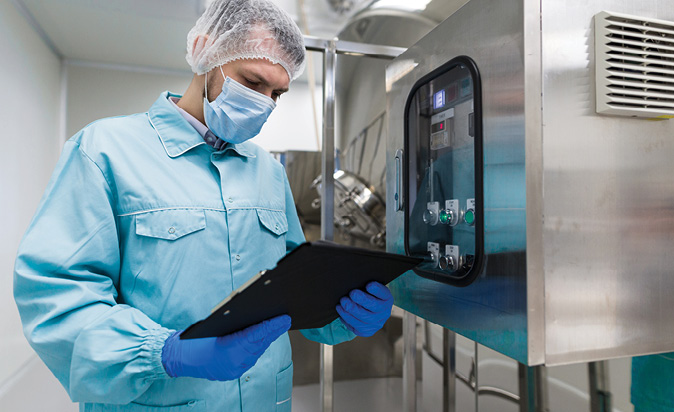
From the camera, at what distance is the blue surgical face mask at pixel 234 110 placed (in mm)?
917

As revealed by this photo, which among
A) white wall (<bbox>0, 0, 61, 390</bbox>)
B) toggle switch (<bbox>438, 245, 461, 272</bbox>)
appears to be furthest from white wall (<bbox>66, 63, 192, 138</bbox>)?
toggle switch (<bbox>438, 245, 461, 272</bbox>)

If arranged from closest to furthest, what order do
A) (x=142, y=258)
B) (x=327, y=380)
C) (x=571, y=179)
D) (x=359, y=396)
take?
(x=571, y=179)
(x=142, y=258)
(x=327, y=380)
(x=359, y=396)

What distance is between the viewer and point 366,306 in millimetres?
827

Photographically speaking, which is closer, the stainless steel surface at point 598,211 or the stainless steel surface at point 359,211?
the stainless steel surface at point 598,211

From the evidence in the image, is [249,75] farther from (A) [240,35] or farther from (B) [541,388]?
(B) [541,388]

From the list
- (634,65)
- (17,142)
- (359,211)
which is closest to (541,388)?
(359,211)

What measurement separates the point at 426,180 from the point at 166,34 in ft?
8.98

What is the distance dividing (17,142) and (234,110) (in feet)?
8.06

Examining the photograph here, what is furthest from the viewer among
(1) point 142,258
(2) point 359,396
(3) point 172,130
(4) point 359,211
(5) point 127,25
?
(5) point 127,25

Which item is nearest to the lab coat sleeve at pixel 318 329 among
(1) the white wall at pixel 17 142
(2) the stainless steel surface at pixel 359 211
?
(2) the stainless steel surface at pixel 359 211

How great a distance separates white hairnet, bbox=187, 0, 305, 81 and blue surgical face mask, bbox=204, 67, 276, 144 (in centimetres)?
5

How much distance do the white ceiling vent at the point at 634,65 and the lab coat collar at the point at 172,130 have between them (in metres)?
0.80

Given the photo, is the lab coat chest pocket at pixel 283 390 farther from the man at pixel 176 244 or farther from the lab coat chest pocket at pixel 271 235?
the lab coat chest pocket at pixel 271 235

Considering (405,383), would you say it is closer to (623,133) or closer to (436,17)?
(623,133)
